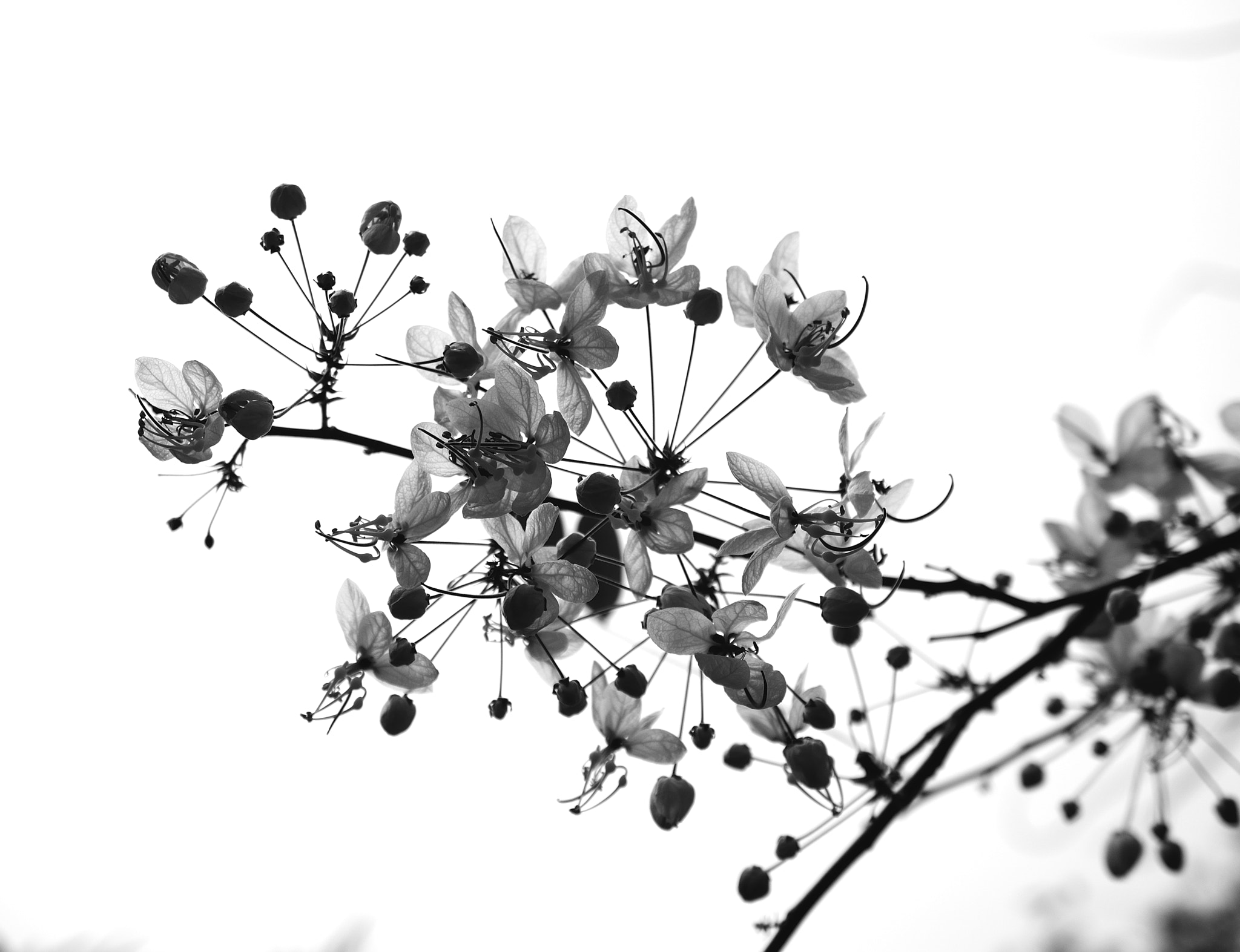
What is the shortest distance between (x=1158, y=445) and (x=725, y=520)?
Answer: 1.20 metres

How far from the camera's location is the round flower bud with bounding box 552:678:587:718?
121 centimetres

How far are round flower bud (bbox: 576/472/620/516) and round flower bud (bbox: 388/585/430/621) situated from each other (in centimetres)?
23

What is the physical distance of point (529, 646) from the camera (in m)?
1.27

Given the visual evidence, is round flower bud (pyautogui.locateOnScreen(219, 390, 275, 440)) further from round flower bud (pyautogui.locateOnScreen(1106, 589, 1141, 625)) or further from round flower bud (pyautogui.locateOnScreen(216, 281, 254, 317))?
round flower bud (pyautogui.locateOnScreen(1106, 589, 1141, 625))

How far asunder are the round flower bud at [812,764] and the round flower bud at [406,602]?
519 mm

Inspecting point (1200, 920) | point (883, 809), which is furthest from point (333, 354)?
point (1200, 920)

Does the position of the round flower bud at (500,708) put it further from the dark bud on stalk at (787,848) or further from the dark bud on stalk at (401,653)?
the dark bud on stalk at (787,848)

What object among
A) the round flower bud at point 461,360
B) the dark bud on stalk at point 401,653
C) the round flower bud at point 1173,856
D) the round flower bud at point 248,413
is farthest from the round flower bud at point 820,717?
the round flower bud at point 1173,856

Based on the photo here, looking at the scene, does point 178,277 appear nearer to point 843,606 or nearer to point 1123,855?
point 843,606

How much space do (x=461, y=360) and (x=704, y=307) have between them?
0.35 meters

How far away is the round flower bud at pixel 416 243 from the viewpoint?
1.29 m

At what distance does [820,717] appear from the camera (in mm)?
1208

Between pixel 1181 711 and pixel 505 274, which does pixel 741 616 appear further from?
pixel 1181 711

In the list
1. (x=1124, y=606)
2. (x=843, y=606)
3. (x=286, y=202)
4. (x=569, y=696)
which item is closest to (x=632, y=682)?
(x=569, y=696)
